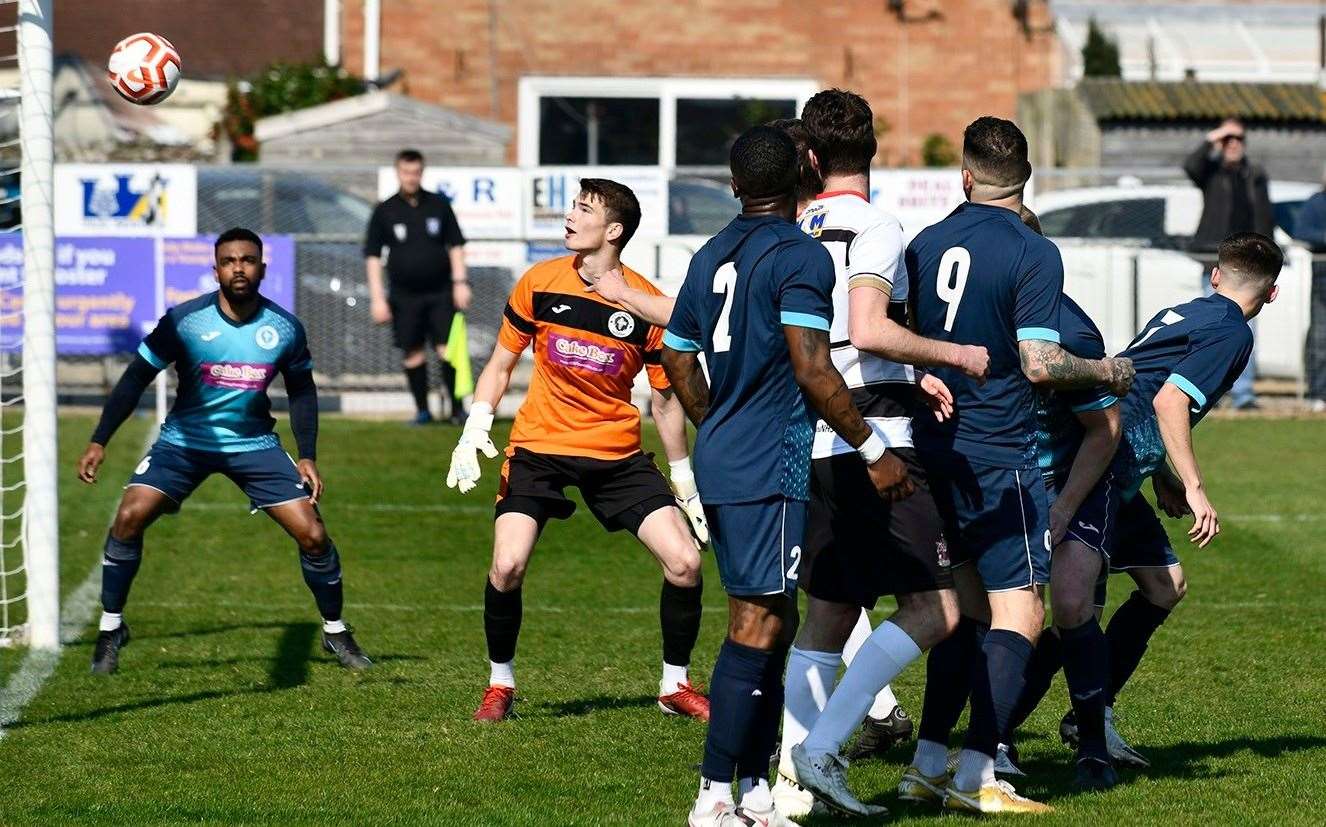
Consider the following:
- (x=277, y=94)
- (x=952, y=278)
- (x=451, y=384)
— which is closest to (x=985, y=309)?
(x=952, y=278)

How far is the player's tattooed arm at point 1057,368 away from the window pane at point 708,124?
20896mm

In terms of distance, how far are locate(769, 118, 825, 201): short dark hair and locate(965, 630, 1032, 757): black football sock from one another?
154 centimetres

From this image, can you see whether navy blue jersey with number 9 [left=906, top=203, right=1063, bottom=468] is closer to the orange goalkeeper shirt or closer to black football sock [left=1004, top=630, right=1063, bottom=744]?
black football sock [left=1004, top=630, right=1063, bottom=744]

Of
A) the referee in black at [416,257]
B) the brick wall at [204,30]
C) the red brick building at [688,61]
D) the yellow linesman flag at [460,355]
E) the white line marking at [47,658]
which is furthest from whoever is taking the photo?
the brick wall at [204,30]

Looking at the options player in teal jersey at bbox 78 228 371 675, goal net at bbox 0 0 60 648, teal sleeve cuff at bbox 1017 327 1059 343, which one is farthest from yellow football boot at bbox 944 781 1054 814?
goal net at bbox 0 0 60 648

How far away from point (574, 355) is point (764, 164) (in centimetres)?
216

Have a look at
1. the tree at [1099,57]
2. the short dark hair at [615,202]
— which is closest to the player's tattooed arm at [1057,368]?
the short dark hair at [615,202]

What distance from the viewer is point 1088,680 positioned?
6.59 meters

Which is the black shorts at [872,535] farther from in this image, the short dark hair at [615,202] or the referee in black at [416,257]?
the referee in black at [416,257]

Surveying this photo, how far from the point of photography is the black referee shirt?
54.3 ft

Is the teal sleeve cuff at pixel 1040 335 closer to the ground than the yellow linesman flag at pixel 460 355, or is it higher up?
higher up

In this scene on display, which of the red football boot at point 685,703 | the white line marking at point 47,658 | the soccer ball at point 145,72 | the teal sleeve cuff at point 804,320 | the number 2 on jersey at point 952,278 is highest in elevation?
the soccer ball at point 145,72

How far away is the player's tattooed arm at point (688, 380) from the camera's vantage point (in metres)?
5.93

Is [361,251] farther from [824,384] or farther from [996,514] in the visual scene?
[824,384]
